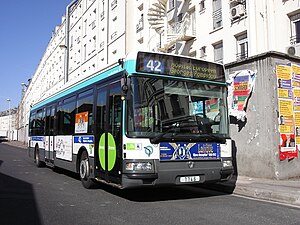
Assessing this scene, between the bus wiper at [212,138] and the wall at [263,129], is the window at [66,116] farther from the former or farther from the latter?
the wall at [263,129]

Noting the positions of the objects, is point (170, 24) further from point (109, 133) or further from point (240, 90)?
point (109, 133)

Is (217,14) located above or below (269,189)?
above

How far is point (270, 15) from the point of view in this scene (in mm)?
15586

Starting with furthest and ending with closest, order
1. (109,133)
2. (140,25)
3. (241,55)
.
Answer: (140,25)
(241,55)
(109,133)

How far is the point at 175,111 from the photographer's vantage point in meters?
6.79

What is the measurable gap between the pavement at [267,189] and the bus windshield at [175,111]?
175 centimetres

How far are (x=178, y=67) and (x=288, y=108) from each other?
4.90m

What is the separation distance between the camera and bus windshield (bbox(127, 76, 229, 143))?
654cm

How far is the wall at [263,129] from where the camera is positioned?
393 inches

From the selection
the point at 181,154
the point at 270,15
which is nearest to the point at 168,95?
the point at 181,154

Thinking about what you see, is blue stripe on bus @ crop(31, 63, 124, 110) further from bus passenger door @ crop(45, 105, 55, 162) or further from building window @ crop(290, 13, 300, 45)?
building window @ crop(290, 13, 300, 45)

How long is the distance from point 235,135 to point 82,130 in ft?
17.2

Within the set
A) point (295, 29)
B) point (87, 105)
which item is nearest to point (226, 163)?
point (87, 105)

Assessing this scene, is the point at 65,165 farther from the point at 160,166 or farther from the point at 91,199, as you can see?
the point at 160,166
